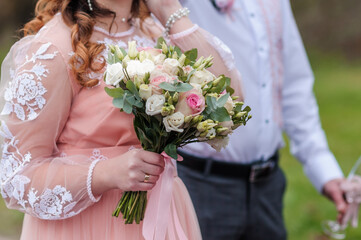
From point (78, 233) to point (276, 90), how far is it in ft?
4.86

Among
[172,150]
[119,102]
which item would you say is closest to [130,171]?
[172,150]

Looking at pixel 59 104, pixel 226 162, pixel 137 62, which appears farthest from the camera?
pixel 226 162

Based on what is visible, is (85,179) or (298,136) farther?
(298,136)

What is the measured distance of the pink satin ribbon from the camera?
217cm

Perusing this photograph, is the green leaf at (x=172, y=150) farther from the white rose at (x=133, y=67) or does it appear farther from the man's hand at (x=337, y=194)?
the man's hand at (x=337, y=194)

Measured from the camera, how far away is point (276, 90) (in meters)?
3.19

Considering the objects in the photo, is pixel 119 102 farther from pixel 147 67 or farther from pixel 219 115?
pixel 219 115

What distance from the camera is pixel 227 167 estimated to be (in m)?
3.03

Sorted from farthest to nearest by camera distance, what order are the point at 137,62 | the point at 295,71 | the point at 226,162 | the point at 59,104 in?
the point at 295,71
the point at 226,162
the point at 59,104
the point at 137,62

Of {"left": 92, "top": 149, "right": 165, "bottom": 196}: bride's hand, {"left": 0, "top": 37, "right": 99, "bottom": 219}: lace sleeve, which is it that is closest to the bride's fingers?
{"left": 92, "top": 149, "right": 165, "bottom": 196}: bride's hand

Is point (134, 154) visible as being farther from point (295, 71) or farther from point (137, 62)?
point (295, 71)

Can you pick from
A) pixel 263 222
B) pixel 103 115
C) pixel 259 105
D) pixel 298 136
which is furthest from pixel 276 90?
pixel 103 115

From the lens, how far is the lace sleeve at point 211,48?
242cm

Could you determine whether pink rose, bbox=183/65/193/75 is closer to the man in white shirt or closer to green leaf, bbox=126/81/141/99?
green leaf, bbox=126/81/141/99
